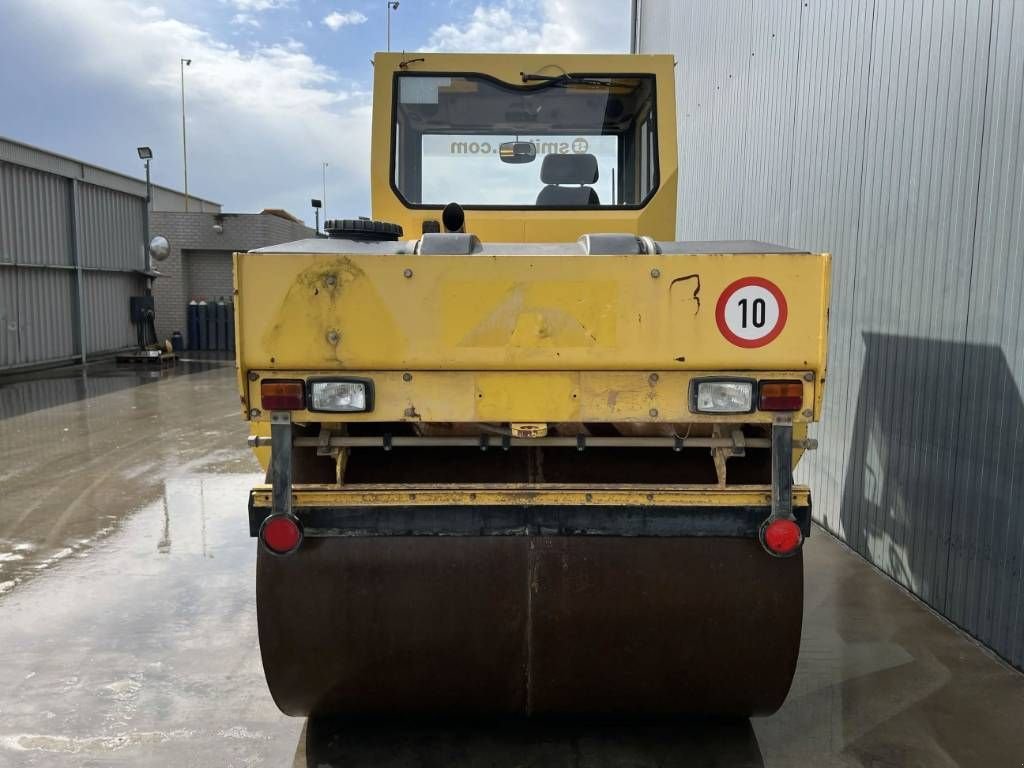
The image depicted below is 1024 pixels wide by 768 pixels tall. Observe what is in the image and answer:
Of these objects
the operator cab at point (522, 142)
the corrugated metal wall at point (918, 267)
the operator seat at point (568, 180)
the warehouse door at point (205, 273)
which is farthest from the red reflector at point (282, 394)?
the warehouse door at point (205, 273)

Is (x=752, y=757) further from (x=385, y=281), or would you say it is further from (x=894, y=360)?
(x=894, y=360)

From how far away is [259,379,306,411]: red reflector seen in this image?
2.80 m

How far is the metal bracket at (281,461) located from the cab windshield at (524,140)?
7.48 ft

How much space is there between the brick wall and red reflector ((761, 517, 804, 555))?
2229 centimetres

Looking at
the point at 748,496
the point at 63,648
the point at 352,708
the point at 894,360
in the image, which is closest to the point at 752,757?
the point at 748,496

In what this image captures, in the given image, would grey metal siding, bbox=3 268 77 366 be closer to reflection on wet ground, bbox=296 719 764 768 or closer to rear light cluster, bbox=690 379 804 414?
reflection on wet ground, bbox=296 719 764 768

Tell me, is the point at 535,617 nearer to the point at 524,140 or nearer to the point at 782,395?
the point at 782,395

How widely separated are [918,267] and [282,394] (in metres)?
3.75

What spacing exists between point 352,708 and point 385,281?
162cm

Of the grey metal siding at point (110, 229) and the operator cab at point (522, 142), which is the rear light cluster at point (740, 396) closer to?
the operator cab at point (522, 142)

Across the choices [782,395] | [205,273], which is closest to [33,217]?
[205,273]

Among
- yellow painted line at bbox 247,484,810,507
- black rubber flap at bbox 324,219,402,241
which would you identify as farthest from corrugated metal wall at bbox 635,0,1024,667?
black rubber flap at bbox 324,219,402,241

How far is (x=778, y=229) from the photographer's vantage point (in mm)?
7324

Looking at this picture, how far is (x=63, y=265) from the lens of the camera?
17.9 meters
